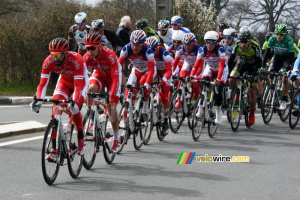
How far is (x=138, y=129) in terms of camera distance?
10164 mm

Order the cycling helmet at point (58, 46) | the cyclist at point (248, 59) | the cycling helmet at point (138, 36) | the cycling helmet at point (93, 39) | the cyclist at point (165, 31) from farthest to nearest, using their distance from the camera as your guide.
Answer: the cyclist at point (165, 31) → the cyclist at point (248, 59) → the cycling helmet at point (138, 36) → the cycling helmet at point (93, 39) → the cycling helmet at point (58, 46)

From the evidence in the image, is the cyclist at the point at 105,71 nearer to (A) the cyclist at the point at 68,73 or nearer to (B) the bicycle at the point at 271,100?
(A) the cyclist at the point at 68,73

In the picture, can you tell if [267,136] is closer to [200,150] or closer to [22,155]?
Result: [200,150]

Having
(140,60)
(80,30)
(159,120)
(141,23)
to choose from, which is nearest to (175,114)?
(159,120)

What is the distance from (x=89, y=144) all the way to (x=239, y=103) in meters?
5.03

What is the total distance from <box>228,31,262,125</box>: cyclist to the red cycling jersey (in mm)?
4194

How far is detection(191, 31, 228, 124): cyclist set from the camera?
1191cm

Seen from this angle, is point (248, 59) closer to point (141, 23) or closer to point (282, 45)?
point (282, 45)

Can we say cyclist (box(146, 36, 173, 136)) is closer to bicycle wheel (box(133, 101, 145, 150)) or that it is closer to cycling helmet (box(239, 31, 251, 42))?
bicycle wheel (box(133, 101, 145, 150))

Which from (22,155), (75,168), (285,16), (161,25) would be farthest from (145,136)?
(285,16)

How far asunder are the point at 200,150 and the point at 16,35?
12.8 m

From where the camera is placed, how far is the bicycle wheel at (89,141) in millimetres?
8491

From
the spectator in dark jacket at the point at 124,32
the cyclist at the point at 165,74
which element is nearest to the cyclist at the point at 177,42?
the spectator in dark jacket at the point at 124,32

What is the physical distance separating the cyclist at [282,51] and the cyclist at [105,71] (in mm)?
5827
